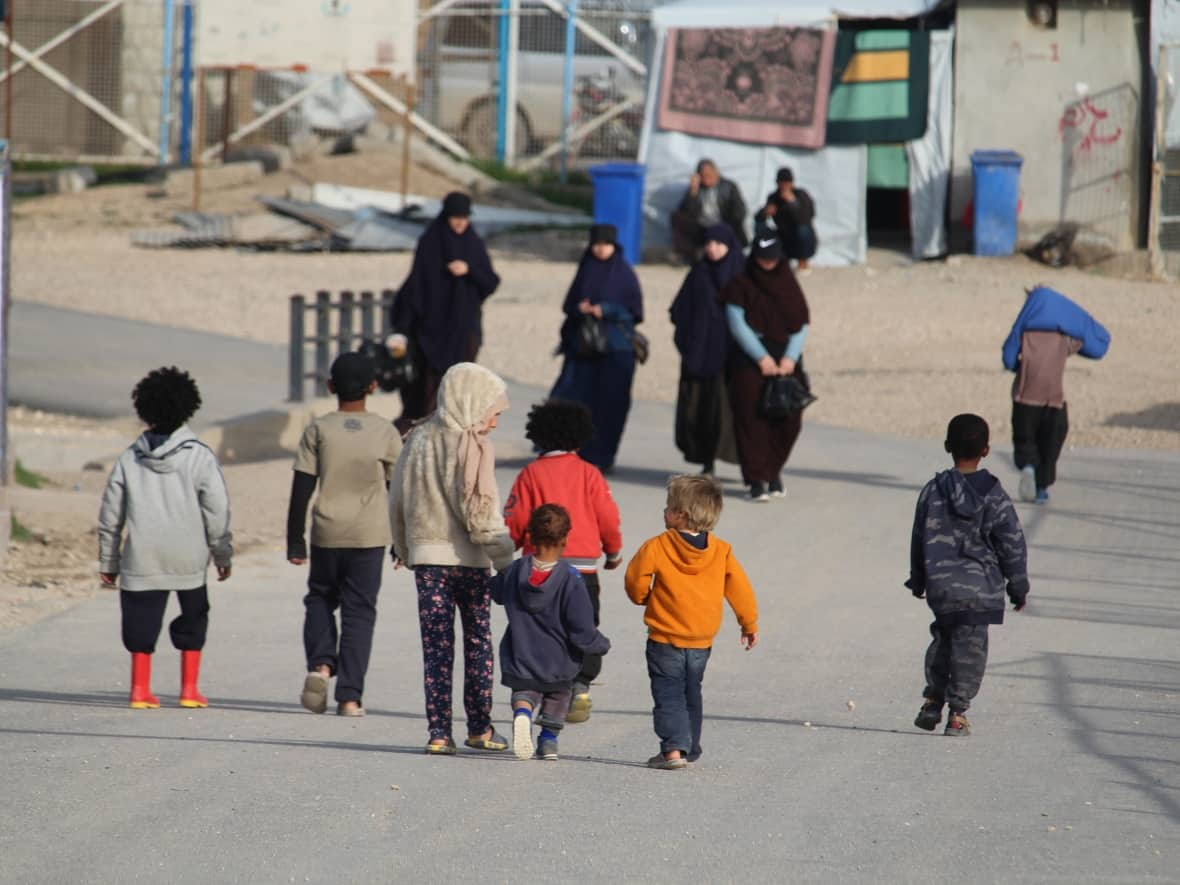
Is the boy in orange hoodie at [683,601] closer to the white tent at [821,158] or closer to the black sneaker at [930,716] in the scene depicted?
the black sneaker at [930,716]

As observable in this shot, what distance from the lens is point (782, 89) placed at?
22.9m

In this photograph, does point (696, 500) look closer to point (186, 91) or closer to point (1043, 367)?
point (1043, 367)

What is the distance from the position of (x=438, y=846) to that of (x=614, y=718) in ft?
6.99

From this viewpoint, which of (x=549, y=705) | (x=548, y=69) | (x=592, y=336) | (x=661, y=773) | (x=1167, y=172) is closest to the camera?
(x=661, y=773)

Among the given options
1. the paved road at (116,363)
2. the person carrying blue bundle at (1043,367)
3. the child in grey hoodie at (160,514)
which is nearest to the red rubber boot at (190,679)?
the child in grey hoodie at (160,514)

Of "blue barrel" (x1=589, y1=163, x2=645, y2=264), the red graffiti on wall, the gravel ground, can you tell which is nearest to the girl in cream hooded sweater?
the gravel ground

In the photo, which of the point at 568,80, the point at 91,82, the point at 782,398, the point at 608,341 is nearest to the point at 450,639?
the point at 782,398

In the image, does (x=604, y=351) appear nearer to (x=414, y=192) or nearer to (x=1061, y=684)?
(x=1061, y=684)

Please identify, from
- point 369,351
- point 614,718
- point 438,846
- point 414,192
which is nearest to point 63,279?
point 414,192

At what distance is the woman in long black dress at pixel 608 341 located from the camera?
1209 cm

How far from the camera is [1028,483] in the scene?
449 inches

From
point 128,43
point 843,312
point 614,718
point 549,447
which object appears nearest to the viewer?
point 549,447

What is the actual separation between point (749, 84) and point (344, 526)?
56.4 ft

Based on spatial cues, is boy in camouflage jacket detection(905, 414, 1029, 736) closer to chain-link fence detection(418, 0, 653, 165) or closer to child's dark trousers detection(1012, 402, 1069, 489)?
child's dark trousers detection(1012, 402, 1069, 489)
